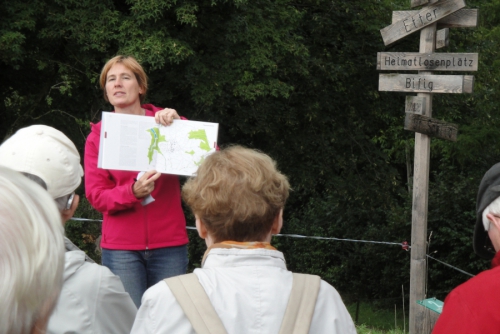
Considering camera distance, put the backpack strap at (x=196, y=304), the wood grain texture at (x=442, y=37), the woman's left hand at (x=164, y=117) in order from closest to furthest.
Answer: the backpack strap at (x=196, y=304) → the woman's left hand at (x=164, y=117) → the wood grain texture at (x=442, y=37)

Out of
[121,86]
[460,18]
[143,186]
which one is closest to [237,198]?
[143,186]

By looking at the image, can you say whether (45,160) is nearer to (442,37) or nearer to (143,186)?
(143,186)

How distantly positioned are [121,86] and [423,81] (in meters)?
3.84

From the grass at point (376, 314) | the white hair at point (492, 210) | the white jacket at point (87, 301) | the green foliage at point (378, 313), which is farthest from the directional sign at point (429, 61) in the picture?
the green foliage at point (378, 313)

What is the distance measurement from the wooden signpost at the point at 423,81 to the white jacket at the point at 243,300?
4778 millimetres

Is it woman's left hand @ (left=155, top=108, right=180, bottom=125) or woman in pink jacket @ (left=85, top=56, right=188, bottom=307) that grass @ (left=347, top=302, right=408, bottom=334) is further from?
woman's left hand @ (left=155, top=108, right=180, bottom=125)

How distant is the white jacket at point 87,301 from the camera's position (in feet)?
6.98

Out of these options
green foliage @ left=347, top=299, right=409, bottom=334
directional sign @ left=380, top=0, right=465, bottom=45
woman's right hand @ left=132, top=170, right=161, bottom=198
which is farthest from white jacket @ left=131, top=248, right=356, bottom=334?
green foliage @ left=347, top=299, right=409, bottom=334

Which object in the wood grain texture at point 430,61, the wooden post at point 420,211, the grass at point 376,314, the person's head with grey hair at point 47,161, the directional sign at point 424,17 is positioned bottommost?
the grass at point 376,314

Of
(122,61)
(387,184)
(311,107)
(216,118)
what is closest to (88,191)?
(122,61)

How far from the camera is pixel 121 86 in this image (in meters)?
3.91

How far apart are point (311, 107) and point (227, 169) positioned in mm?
11838

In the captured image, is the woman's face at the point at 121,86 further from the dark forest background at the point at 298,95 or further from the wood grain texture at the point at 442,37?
the dark forest background at the point at 298,95

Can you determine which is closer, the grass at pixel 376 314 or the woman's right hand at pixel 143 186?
the woman's right hand at pixel 143 186
